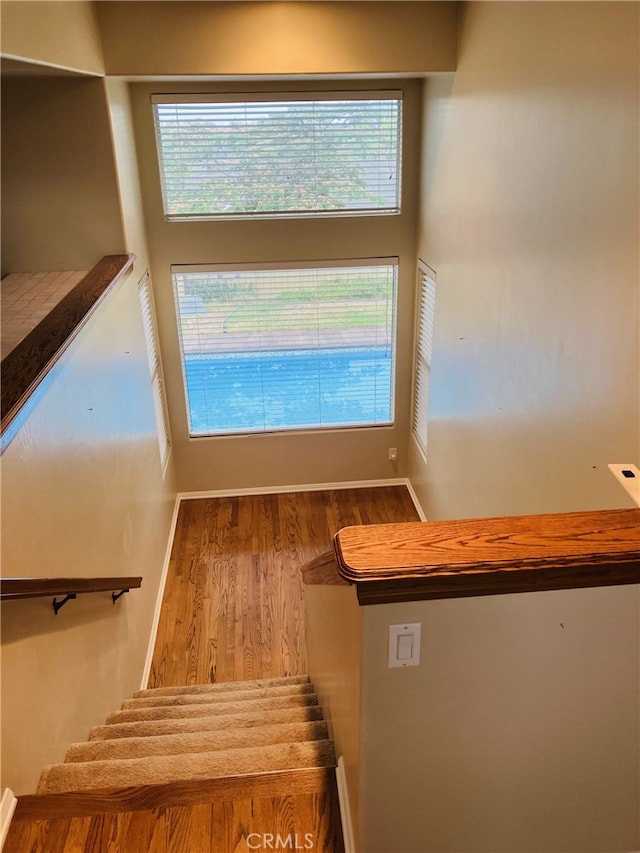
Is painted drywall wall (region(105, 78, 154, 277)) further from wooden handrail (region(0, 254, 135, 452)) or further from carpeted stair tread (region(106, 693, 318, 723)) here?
carpeted stair tread (region(106, 693, 318, 723))

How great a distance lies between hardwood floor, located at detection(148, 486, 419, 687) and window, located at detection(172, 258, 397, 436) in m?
0.69

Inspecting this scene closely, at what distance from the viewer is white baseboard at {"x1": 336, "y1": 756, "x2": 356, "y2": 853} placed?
5.69ft

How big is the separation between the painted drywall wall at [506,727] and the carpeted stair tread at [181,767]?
61 cm

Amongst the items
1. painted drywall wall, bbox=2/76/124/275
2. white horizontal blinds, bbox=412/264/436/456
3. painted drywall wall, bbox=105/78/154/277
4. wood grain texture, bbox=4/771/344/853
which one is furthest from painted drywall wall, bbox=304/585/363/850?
white horizontal blinds, bbox=412/264/436/456

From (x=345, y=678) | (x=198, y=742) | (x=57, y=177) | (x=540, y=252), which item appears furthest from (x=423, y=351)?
(x=345, y=678)

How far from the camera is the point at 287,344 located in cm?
550

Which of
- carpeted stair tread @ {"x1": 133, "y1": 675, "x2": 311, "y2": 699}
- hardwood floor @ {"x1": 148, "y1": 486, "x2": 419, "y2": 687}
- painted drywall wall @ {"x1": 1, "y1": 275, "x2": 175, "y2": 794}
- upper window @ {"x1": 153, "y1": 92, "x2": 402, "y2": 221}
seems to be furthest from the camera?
upper window @ {"x1": 153, "y1": 92, "x2": 402, "y2": 221}

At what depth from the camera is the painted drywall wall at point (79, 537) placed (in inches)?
79.8

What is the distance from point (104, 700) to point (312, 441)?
320 cm

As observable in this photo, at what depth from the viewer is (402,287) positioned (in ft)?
17.7

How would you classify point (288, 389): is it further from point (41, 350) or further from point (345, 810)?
point (345, 810)

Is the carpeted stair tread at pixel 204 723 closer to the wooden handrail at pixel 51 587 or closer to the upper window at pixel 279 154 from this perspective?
the wooden handrail at pixel 51 587

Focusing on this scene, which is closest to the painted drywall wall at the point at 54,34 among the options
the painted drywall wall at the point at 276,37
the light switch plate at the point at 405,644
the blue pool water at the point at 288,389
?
the painted drywall wall at the point at 276,37

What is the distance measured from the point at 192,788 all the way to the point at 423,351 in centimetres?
397
